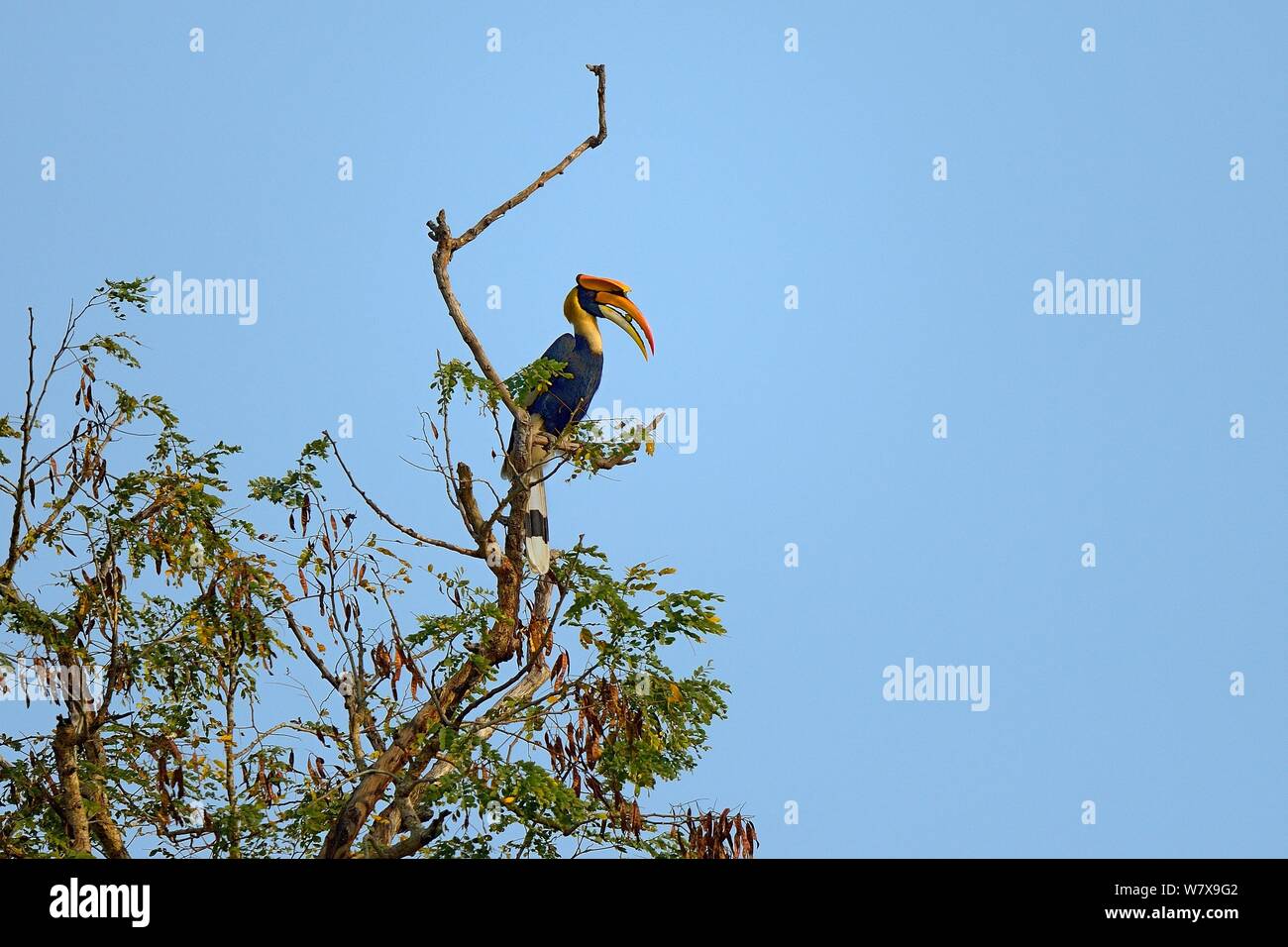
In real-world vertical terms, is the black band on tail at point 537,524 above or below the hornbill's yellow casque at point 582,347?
below

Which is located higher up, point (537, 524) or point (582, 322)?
point (582, 322)

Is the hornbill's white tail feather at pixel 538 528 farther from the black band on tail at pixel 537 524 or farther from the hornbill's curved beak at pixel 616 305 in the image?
the hornbill's curved beak at pixel 616 305

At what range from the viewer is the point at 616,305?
12.0 meters

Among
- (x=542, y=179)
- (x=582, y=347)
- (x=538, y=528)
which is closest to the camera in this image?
(x=542, y=179)

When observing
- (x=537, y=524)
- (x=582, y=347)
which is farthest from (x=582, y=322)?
(x=537, y=524)

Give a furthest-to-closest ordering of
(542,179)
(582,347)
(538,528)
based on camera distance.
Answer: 1. (582,347)
2. (538,528)
3. (542,179)

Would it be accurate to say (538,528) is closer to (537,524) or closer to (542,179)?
(537,524)

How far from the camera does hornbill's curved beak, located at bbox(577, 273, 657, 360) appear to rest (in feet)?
39.3

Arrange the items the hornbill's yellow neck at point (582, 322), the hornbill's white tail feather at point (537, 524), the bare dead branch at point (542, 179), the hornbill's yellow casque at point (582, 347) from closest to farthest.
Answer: the bare dead branch at point (542, 179) < the hornbill's white tail feather at point (537, 524) < the hornbill's yellow casque at point (582, 347) < the hornbill's yellow neck at point (582, 322)

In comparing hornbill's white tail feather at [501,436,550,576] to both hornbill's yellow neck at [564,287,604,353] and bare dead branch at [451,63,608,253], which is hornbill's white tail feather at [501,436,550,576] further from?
hornbill's yellow neck at [564,287,604,353]

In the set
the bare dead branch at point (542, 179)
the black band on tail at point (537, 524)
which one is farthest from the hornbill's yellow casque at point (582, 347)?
the bare dead branch at point (542, 179)

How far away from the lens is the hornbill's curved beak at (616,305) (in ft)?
39.3
